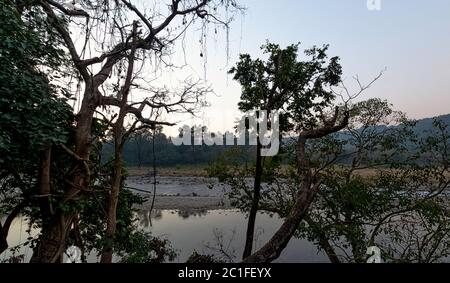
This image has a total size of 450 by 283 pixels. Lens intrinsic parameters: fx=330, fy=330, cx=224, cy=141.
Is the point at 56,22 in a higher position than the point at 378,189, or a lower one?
higher

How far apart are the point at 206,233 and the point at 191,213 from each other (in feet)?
18.2

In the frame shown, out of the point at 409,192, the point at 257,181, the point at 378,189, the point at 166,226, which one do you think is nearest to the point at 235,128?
the point at 257,181

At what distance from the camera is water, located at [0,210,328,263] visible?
13180 mm

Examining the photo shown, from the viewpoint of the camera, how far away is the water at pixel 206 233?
43.2 feet

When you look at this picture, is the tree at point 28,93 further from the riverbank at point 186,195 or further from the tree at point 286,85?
the riverbank at point 186,195

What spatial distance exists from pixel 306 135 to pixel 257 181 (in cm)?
398

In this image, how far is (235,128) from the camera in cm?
837

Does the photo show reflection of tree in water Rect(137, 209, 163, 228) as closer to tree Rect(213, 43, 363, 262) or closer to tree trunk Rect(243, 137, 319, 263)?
tree Rect(213, 43, 363, 262)

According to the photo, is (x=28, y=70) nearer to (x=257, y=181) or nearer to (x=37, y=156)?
(x=37, y=156)

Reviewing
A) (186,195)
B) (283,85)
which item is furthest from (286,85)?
(186,195)

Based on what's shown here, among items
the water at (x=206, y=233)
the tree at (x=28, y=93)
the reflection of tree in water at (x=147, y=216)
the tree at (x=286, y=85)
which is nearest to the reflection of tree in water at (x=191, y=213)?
the water at (x=206, y=233)

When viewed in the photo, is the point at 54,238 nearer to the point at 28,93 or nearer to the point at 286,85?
the point at 28,93

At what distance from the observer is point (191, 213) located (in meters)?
22.9
